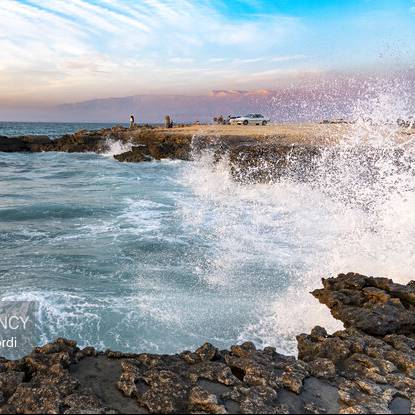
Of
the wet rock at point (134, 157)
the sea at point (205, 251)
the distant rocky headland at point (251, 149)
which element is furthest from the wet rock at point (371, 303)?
the wet rock at point (134, 157)

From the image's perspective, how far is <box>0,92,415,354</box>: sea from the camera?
6.34 meters

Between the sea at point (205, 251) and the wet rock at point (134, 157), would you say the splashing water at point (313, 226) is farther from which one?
the wet rock at point (134, 157)

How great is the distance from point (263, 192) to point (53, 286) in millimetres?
11329

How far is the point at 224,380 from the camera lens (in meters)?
3.87

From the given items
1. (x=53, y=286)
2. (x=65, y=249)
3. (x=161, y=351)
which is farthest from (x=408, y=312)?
(x=65, y=249)

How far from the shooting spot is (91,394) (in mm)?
A: 3521

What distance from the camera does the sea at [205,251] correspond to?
6.34 m

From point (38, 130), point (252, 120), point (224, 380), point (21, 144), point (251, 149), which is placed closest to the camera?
point (224, 380)

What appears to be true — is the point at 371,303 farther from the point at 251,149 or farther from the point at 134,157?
the point at 134,157

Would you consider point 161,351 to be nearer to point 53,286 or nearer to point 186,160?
point 53,286

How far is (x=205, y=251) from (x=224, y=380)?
6116 mm

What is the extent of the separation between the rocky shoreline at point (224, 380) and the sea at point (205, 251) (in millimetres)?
1333

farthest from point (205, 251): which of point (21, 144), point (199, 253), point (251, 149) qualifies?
point (21, 144)

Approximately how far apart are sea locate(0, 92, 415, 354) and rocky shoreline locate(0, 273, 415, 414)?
133 cm
